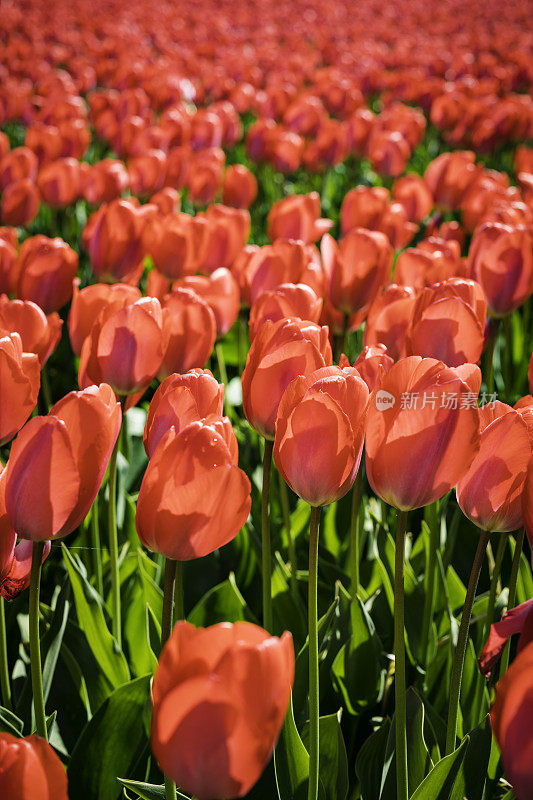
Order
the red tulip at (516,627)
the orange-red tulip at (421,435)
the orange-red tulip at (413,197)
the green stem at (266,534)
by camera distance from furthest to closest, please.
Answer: the orange-red tulip at (413,197) → the green stem at (266,534) → the orange-red tulip at (421,435) → the red tulip at (516,627)

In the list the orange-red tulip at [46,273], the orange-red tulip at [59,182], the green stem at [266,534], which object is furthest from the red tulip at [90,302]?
the orange-red tulip at [59,182]

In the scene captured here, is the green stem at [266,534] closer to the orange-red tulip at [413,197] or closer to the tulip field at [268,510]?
the tulip field at [268,510]

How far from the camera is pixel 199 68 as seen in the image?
590 centimetres

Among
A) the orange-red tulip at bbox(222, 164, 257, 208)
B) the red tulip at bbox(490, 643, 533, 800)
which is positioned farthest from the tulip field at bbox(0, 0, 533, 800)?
the orange-red tulip at bbox(222, 164, 257, 208)

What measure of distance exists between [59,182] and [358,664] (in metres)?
1.91

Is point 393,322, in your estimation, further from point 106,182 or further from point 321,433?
point 106,182

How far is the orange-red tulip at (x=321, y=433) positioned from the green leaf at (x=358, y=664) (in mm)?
417

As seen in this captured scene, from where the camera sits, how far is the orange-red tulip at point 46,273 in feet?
5.13

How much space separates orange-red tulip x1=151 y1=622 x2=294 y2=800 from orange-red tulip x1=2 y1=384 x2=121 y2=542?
23 cm

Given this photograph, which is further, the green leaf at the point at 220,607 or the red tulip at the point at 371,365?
the green leaf at the point at 220,607

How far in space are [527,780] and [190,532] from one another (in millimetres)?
329

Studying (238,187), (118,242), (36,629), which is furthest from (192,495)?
(238,187)

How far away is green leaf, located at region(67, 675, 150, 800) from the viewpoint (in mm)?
963

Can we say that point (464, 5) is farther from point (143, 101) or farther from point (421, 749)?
point (421, 749)
